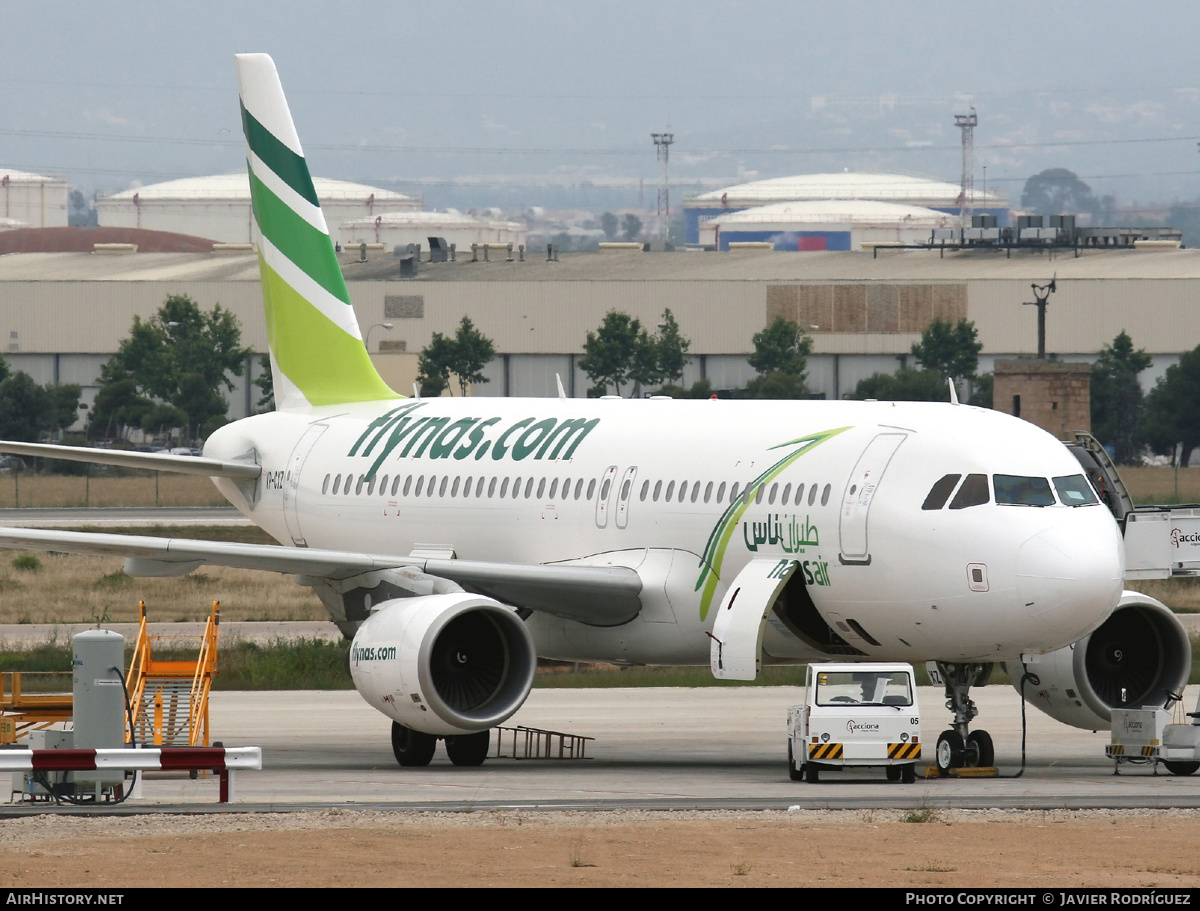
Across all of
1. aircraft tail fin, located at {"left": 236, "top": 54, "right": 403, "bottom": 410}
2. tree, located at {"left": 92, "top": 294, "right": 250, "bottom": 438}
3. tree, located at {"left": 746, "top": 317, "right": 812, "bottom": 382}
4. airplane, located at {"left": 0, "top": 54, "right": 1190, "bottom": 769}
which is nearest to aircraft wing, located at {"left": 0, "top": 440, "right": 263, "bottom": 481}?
airplane, located at {"left": 0, "top": 54, "right": 1190, "bottom": 769}

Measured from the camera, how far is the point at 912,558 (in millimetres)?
24297

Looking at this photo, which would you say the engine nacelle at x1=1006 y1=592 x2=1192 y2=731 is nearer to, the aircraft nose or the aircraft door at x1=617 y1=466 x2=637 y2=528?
the aircraft nose

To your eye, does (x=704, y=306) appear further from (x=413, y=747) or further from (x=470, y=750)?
(x=413, y=747)

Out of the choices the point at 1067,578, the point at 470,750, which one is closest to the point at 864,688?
the point at 1067,578

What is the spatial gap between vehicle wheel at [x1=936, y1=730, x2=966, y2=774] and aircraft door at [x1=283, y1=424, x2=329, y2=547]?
13.4 meters

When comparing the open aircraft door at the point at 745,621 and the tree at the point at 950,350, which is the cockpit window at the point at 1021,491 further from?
the tree at the point at 950,350

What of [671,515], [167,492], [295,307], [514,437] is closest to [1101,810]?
[671,515]

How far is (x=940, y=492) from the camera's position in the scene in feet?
80.0

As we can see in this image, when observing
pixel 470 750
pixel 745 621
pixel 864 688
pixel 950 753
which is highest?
pixel 745 621

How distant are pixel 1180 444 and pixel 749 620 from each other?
296 ft

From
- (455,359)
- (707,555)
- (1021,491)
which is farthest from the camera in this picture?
(455,359)

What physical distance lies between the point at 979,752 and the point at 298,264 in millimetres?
16680

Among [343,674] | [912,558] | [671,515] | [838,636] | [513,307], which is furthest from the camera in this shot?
[513,307]
